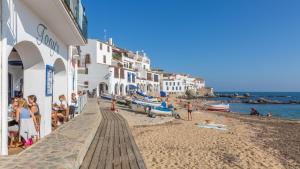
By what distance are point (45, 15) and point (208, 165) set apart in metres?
7.02

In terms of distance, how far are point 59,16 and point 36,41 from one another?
1.04 meters

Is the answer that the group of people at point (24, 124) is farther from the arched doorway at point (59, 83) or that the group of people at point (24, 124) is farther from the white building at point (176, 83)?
the white building at point (176, 83)

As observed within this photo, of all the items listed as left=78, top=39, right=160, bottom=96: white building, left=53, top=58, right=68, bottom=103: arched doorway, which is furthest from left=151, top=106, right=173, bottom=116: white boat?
left=78, top=39, right=160, bottom=96: white building

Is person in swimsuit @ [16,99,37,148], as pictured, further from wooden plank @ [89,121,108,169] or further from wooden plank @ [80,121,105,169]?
wooden plank @ [89,121,108,169]

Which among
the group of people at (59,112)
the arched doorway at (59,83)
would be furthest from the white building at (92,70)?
the group of people at (59,112)

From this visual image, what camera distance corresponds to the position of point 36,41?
26.3 feet

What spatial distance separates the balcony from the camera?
7.29 metres

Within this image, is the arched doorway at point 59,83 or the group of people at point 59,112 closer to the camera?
the group of people at point 59,112

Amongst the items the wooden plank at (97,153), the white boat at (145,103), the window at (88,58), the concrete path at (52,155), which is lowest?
the wooden plank at (97,153)

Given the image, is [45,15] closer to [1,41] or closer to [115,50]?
[1,41]

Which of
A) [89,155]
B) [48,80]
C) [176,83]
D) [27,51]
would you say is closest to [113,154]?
[89,155]

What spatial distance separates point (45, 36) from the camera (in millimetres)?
9047

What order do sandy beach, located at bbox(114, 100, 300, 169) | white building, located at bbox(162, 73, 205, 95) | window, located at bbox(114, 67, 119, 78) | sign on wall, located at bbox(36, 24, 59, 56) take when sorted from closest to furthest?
sign on wall, located at bbox(36, 24, 59, 56) → sandy beach, located at bbox(114, 100, 300, 169) → window, located at bbox(114, 67, 119, 78) → white building, located at bbox(162, 73, 205, 95)

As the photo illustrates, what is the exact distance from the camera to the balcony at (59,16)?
7.29 m
